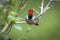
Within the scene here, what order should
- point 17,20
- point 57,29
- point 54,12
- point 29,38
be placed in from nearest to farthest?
point 17,20, point 29,38, point 57,29, point 54,12

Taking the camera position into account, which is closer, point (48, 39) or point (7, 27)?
point (7, 27)

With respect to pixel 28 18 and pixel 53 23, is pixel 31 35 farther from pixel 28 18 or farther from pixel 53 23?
pixel 28 18

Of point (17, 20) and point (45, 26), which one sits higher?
point (17, 20)

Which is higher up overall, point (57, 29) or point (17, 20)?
point (17, 20)

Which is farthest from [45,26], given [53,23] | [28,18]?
[28,18]

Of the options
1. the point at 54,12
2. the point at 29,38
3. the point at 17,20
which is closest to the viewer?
the point at 17,20

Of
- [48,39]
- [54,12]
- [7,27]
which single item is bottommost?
[48,39]

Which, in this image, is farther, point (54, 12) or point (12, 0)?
point (54, 12)

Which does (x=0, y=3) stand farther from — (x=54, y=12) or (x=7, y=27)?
(x=54, y=12)

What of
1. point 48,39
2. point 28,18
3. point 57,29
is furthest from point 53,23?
point 28,18
